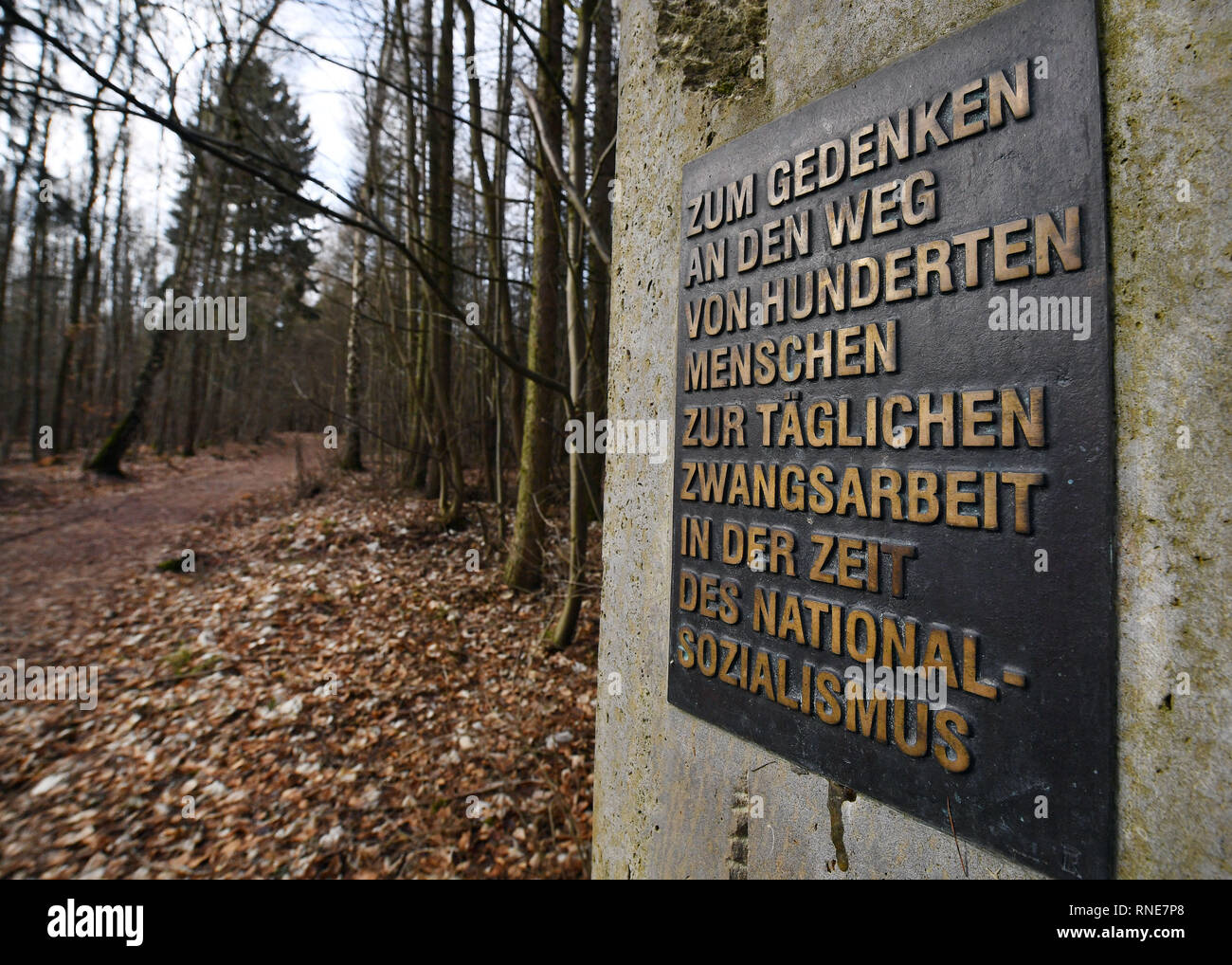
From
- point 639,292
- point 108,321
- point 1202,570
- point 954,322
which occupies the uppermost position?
point 108,321

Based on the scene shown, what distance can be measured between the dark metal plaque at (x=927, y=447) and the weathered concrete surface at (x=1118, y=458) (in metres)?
0.06

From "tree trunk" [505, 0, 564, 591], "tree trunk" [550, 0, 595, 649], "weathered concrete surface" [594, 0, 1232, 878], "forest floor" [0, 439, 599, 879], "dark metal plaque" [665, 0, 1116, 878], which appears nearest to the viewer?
"weathered concrete surface" [594, 0, 1232, 878]

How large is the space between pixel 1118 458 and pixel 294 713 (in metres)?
4.99

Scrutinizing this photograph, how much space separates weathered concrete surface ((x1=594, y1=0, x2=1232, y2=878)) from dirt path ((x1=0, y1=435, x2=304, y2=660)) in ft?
20.0

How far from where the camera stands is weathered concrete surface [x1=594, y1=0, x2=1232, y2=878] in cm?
100

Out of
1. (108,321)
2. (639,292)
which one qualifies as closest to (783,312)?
(639,292)

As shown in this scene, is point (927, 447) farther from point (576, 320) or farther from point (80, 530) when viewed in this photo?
point (80, 530)

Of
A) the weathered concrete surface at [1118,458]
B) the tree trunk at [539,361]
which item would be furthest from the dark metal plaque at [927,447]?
the tree trunk at [539,361]

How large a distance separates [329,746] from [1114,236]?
15.4 ft

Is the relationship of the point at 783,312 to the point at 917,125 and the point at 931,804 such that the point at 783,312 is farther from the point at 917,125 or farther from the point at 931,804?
the point at 931,804

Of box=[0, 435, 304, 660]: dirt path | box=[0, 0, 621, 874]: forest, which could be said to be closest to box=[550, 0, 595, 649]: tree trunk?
box=[0, 0, 621, 874]: forest

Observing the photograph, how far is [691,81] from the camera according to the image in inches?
77.3

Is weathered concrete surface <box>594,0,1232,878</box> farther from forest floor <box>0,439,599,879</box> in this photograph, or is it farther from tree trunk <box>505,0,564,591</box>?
tree trunk <box>505,0,564,591</box>

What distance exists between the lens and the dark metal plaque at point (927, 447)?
1.10 metres
